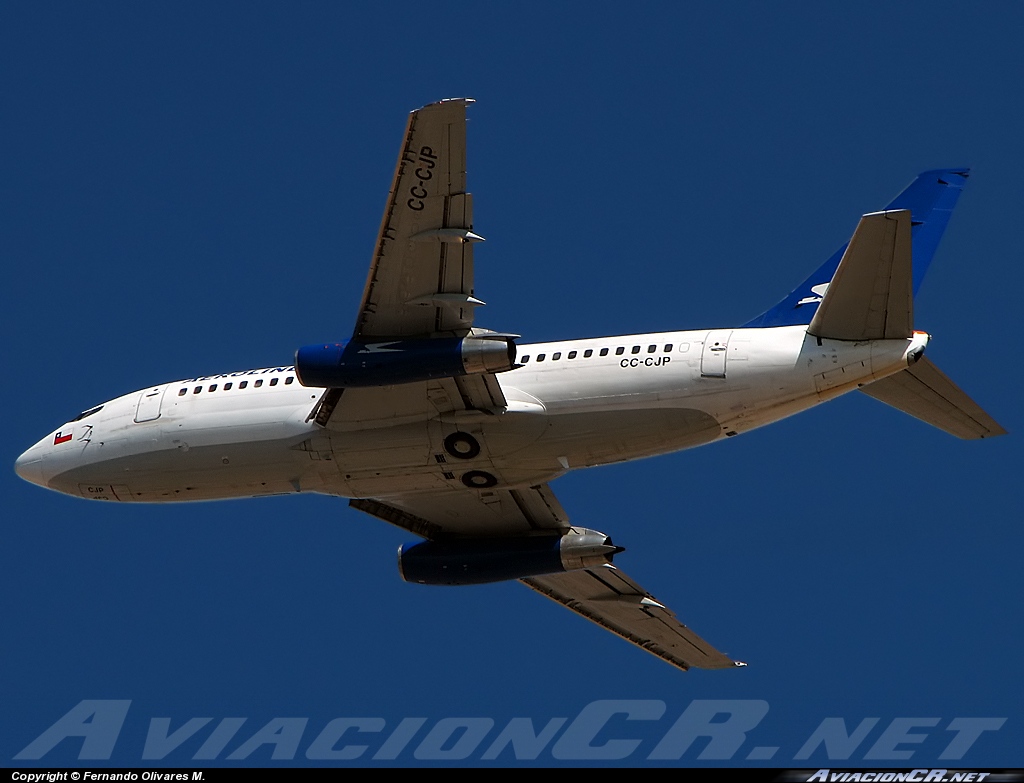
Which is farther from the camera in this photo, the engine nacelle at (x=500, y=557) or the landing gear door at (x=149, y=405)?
the engine nacelle at (x=500, y=557)

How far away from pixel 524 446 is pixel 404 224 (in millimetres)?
5850

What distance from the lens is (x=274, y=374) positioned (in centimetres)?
3828

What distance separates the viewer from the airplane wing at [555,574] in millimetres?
40500

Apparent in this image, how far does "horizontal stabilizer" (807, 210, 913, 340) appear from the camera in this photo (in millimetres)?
32281

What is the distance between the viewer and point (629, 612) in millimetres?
43438

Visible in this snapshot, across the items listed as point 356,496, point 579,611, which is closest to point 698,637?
point 579,611

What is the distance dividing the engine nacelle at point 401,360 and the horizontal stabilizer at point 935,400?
25.9 ft

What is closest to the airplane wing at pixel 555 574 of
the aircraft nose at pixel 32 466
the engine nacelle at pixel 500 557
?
the engine nacelle at pixel 500 557

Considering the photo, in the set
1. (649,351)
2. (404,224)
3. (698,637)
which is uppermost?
(404,224)

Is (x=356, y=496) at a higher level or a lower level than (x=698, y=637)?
higher

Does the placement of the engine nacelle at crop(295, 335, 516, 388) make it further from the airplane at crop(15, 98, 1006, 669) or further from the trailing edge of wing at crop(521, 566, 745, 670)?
the trailing edge of wing at crop(521, 566, 745, 670)

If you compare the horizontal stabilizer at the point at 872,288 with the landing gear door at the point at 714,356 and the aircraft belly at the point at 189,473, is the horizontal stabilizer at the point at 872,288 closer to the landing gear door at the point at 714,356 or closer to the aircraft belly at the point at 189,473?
the landing gear door at the point at 714,356

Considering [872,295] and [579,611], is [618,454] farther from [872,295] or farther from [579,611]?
[579,611]

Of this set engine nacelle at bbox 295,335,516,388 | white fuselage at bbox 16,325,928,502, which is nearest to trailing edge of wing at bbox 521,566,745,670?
white fuselage at bbox 16,325,928,502
